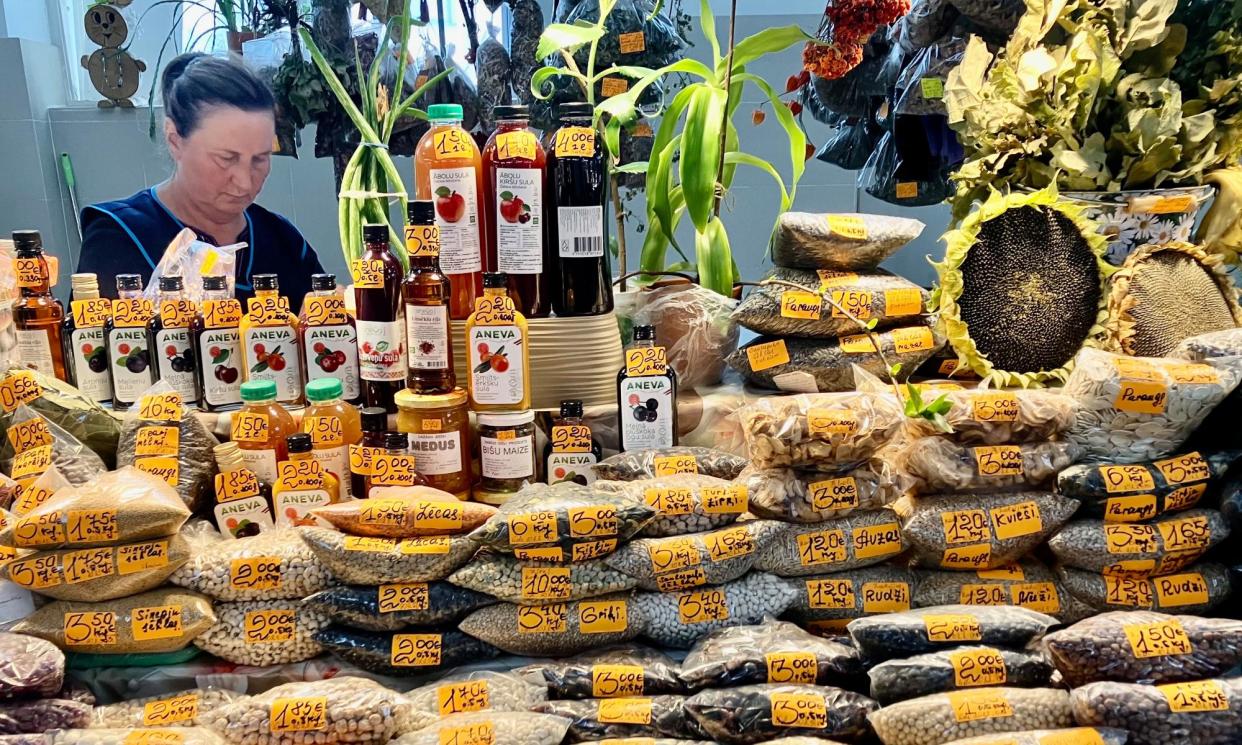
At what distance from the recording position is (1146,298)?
4.42ft

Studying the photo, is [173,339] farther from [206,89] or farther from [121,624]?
[206,89]

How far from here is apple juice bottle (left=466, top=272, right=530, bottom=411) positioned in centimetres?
131

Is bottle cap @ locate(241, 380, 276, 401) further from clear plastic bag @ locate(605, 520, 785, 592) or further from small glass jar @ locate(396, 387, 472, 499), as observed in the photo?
clear plastic bag @ locate(605, 520, 785, 592)

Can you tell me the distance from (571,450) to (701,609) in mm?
357

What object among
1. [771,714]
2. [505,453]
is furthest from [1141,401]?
[505,453]

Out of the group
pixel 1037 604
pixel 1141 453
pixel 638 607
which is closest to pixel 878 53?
pixel 1141 453

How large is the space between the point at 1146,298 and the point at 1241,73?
0.44 m

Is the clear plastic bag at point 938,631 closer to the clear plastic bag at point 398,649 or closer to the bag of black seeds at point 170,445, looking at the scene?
the clear plastic bag at point 398,649

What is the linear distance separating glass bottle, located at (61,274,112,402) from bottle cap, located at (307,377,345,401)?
1.39 feet

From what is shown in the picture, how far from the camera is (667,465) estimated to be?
52.1 inches

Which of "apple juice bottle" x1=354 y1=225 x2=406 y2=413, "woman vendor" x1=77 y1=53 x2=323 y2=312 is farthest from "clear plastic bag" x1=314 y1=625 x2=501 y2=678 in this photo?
"woman vendor" x1=77 y1=53 x2=323 y2=312

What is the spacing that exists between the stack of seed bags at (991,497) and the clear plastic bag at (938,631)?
103 millimetres

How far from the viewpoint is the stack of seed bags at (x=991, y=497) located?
119 cm

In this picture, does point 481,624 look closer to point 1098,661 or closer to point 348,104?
point 1098,661
